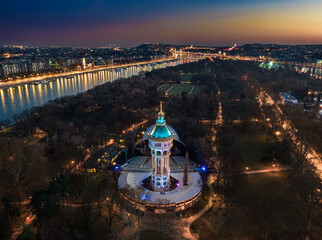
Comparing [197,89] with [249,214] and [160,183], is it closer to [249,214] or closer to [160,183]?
[160,183]

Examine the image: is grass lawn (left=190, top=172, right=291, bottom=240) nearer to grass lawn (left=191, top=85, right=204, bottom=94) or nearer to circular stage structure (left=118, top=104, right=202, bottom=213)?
circular stage structure (left=118, top=104, right=202, bottom=213)

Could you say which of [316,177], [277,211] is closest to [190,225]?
[277,211]

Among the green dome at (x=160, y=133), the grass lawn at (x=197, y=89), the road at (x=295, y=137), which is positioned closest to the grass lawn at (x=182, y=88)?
the grass lawn at (x=197, y=89)

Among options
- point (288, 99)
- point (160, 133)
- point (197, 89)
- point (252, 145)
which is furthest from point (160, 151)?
point (197, 89)

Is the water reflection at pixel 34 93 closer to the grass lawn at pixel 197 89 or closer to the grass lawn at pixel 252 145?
the grass lawn at pixel 197 89

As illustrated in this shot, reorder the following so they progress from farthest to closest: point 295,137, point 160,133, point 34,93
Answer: point 34,93, point 295,137, point 160,133

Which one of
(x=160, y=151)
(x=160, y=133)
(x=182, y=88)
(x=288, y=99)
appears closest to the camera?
(x=160, y=133)

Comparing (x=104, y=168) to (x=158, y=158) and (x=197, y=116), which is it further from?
(x=197, y=116)

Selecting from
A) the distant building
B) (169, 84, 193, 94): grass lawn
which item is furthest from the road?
(169, 84, 193, 94): grass lawn
